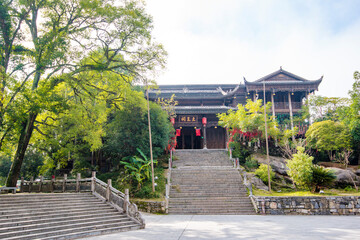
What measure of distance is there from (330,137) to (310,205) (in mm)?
8353

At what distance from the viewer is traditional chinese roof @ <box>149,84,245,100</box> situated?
2709 cm

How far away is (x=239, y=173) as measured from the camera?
16.5m

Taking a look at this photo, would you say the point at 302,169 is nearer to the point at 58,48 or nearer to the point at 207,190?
the point at 207,190

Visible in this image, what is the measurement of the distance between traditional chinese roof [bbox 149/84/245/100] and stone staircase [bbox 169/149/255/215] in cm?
972

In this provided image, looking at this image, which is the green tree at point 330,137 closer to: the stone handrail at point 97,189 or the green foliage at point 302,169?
the green foliage at point 302,169

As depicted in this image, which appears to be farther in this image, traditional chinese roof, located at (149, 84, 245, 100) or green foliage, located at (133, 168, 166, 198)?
traditional chinese roof, located at (149, 84, 245, 100)

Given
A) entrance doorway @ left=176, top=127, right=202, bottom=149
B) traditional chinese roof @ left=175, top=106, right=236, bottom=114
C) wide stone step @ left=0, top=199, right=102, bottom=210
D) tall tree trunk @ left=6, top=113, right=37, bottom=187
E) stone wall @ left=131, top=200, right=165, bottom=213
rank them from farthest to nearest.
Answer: entrance doorway @ left=176, top=127, right=202, bottom=149 → traditional chinese roof @ left=175, top=106, right=236, bottom=114 → stone wall @ left=131, top=200, right=165, bottom=213 → tall tree trunk @ left=6, top=113, right=37, bottom=187 → wide stone step @ left=0, top=199, right=102, bottom=210

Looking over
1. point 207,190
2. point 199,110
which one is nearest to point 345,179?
point 207,190

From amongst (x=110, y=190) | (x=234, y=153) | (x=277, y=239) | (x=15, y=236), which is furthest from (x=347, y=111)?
(x=15, y=236)

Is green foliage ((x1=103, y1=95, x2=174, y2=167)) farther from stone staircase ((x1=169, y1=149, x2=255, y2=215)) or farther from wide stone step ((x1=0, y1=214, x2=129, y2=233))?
wide stone step ((x1=0, y1=214, x2=129, y2=233))

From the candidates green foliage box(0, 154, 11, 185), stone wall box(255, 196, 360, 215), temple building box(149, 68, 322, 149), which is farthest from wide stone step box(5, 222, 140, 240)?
green foliage box(0, 154, 11, 185)

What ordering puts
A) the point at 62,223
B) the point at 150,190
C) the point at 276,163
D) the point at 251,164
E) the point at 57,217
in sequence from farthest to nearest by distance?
the point at 276,163 < the point at 251,164 < the point at 150,190 < the point at 57,217 < the point at 62,223

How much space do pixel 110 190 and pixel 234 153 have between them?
12032mm

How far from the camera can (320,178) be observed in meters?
13.6
